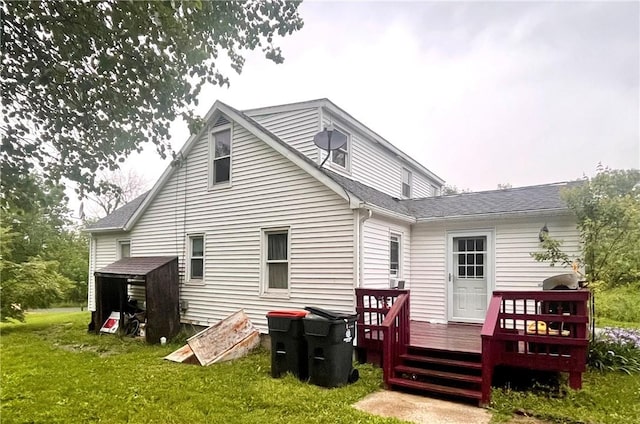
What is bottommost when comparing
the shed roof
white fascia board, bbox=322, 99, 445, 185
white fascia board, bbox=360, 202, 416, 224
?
the shed roof

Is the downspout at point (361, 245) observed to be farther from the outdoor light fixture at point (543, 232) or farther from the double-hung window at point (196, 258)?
the double-hung window at point (196, 258)

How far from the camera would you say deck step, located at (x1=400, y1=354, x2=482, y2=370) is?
537 centimetres

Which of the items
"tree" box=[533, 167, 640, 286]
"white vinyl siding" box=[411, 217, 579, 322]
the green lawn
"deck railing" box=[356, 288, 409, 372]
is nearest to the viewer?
the green lawn

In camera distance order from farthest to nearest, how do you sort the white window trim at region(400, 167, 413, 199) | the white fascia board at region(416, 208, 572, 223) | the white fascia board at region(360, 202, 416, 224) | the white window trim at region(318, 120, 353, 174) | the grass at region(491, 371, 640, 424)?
1. the white window trim at region(400, 167, 413, 199)
2. the white window trim at region(318, 120, 353, 174)
3. the white fascia board at region(416, 208, 572, 223)
4. the white fascia board at region(360, 202, 416, 224)
5. the grass at region(491, 371, 640, 424)

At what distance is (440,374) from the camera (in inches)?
211

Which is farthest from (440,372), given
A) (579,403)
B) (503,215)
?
(503,215)

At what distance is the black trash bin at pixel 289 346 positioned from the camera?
5.94 meters

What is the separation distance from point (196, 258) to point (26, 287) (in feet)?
14.4

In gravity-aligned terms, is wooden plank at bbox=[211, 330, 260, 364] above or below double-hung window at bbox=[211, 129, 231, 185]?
below

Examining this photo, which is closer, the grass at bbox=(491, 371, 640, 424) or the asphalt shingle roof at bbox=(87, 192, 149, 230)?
the grass at bbox=(491, 371, 640, 424)

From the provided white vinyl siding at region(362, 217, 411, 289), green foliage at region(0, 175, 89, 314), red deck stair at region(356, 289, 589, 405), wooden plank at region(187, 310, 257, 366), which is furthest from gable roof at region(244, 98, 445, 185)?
green foliage at region(0, 175, 89, 314)

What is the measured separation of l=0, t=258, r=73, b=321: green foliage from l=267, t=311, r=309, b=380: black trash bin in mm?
6705

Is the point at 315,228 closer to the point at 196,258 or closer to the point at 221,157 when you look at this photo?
the point at 221,157

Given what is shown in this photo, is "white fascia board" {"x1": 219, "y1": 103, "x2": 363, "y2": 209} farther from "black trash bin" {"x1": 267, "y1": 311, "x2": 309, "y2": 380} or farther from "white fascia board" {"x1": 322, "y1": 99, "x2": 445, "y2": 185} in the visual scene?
"black trash bin" {"x1": 267, "y1": 311, "x2": 309, "y2": 380}
